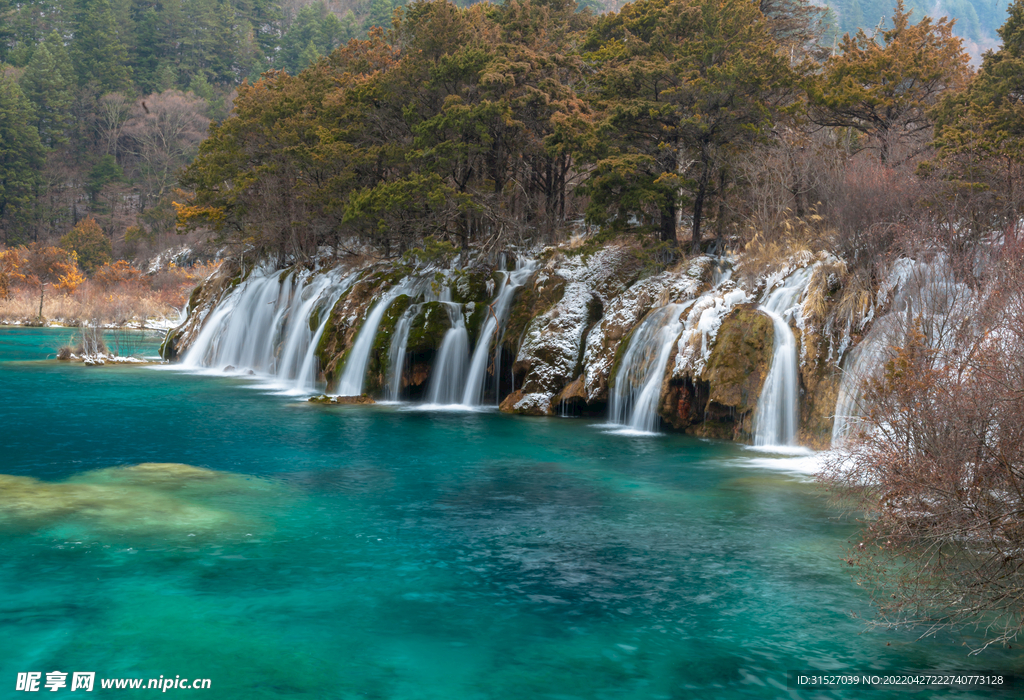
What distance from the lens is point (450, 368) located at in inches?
1074

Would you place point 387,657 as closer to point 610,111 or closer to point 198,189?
point 610,111

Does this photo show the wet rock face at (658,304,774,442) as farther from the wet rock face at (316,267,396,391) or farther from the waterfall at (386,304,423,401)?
the wet rock face at (316,267,396,391)

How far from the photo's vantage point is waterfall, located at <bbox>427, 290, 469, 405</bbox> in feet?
88.9

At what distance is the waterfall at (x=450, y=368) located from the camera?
88.9 feet

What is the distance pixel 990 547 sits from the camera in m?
7.82

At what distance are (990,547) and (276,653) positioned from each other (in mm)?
6881

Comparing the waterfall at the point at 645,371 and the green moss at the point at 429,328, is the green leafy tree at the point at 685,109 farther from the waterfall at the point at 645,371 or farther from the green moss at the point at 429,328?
the green moss at the point at 429,328

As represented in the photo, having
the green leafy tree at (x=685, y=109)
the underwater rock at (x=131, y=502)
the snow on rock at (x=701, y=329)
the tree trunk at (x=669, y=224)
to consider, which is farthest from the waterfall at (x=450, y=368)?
the underwater rock at (x=131, y=502)

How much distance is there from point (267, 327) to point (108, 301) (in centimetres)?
3447

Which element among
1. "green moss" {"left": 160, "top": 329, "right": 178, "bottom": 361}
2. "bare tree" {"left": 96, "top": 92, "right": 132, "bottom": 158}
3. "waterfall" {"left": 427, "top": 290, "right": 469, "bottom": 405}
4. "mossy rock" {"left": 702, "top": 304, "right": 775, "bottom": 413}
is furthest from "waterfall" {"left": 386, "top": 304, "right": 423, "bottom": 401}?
"bare tree" {"left": 96, "top": 92, "right": 132, "bottom": 158}

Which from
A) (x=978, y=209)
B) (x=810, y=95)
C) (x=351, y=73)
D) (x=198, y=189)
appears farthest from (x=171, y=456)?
(x=198, y=189)

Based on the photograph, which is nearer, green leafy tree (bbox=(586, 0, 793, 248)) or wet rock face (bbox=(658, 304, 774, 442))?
wet rock face (bbox=(658, 304, 774, 442))

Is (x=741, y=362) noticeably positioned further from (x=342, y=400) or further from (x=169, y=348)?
(x=169, y=348)

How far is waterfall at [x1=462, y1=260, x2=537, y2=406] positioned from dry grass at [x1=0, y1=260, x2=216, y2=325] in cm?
3824
